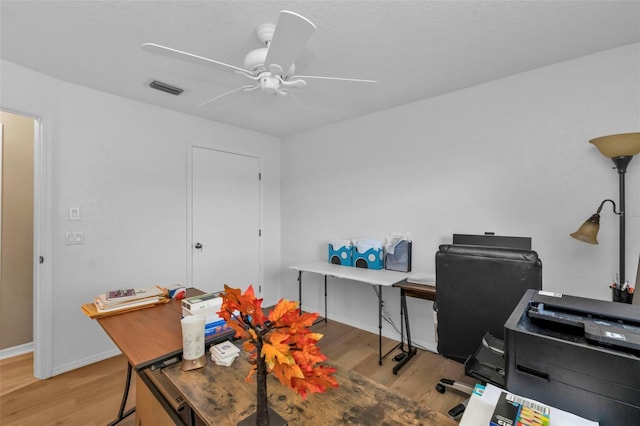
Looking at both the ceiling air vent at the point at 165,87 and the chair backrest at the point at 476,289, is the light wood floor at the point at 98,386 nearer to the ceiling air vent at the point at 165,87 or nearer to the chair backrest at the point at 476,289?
the chair backrest at the point at 476,289

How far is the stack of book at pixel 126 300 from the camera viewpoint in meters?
1.73

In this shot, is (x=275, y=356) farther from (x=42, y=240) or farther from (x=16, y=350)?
(x=16, y=350)

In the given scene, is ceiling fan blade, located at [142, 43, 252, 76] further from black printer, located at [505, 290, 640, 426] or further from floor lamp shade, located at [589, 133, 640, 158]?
floor lamp shade, located at [589, 133, 640, 158]

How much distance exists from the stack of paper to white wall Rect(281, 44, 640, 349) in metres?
2.24

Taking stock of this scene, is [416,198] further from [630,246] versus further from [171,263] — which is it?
[171,263]

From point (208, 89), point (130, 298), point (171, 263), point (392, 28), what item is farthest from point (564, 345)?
point (171, 263)

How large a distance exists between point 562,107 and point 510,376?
232 centimetres

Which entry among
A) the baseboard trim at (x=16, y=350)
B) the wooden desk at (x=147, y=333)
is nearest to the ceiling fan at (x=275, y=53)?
the wooden desk at (x=147, y=333)

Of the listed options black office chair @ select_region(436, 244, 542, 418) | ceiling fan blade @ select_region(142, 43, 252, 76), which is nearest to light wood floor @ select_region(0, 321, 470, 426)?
black office chair @ select_region(436, 244, 542, 418)

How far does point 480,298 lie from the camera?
1.76 m

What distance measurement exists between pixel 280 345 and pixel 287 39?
1.35 m

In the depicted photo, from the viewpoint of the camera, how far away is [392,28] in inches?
73.0

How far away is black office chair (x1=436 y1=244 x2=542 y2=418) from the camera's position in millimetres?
1633

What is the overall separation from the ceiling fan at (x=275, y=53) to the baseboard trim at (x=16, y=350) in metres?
3.29
